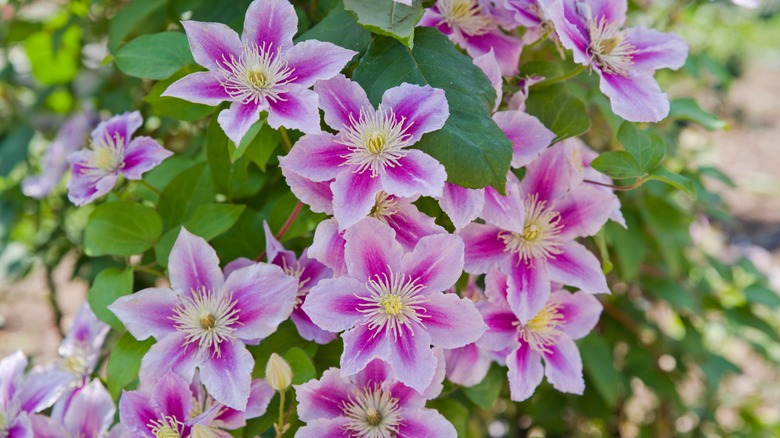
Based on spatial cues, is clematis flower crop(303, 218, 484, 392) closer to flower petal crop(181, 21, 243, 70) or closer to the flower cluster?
the flower cluster

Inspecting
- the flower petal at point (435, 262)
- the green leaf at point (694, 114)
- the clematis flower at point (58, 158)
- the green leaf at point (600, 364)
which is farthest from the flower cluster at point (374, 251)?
the green leaf at point (600, 364)

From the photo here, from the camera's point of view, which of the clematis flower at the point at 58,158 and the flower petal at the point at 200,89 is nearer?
the flower petal at the point at 200,89

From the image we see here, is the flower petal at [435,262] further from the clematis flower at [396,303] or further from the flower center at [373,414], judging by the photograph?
the flower center at [373,414]

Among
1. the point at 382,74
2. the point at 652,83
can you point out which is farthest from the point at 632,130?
the point at 382,74

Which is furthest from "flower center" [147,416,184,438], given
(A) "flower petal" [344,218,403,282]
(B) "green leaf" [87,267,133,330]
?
(A) "flower petal" [344,218,403,282]

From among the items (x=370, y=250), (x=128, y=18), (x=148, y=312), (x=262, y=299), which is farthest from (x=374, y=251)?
(x=128, y=18)

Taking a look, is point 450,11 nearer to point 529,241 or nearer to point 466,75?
point 466,75
